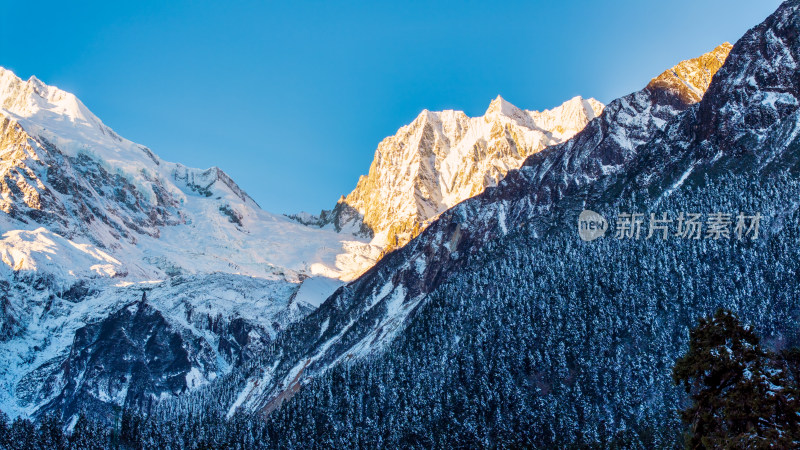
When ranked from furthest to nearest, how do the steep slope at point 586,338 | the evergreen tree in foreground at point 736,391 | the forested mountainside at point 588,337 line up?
the forested mountainside at point 588,337, the steep slope at point 586,338, the evergreen tree in foreground at point 736,391

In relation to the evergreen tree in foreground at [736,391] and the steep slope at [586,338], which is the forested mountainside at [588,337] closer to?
the steep slope at [586,338]

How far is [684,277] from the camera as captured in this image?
541 feet

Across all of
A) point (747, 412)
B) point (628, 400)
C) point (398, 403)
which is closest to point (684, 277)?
point (628, 400)

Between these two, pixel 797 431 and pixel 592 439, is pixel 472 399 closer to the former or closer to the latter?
pixel 592 439

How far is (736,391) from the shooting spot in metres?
32.0

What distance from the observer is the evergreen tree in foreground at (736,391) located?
97.9 feet

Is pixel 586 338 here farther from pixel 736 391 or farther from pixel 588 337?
pixel 736 391

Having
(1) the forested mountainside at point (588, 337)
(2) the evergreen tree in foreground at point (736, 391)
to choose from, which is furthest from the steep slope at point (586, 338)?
(2) the evergreen tree in foreground at point (736, 391)

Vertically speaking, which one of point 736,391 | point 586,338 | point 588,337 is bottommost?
point 736,391

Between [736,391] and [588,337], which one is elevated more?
[588,337]

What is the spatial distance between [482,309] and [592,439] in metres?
62.7

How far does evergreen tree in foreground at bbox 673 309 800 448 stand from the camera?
97.9 feet

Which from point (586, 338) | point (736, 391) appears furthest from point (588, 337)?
point (736, 391)

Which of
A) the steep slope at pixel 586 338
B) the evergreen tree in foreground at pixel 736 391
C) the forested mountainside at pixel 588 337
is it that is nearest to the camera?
the evergreen tree in foreground at pixel 736 391
